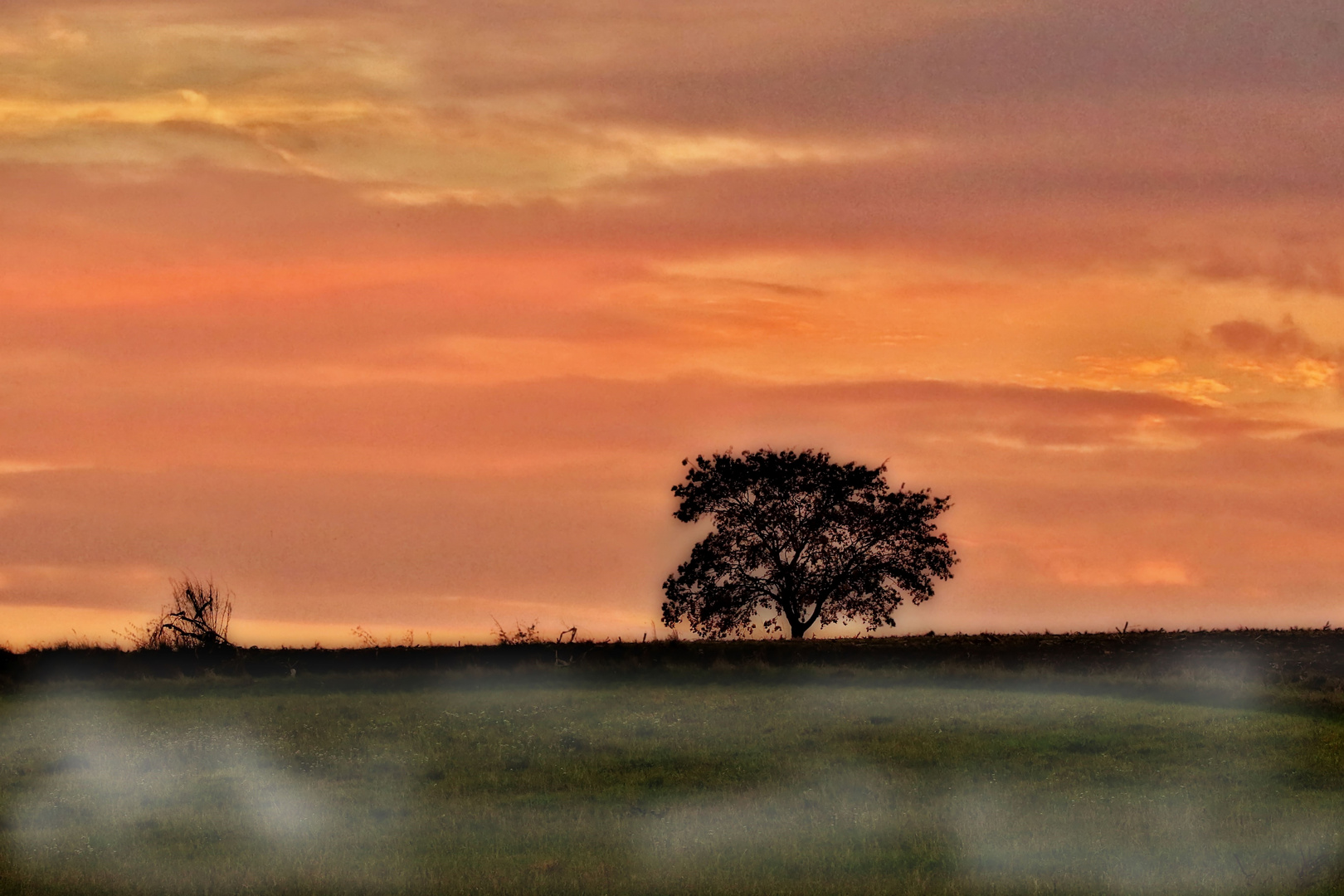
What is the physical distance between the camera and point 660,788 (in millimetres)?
38125

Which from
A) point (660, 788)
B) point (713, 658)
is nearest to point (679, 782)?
point (660, 788)

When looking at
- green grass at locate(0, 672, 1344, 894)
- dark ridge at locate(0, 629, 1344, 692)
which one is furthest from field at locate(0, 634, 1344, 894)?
dark ridge at locate(0, 629, 1344, 692)

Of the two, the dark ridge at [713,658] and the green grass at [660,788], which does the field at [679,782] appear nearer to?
the green grass at [660,788]

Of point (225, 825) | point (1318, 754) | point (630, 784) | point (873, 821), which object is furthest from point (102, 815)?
point (1318, 754)

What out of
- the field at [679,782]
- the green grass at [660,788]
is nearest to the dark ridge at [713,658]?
the field at [679,782]

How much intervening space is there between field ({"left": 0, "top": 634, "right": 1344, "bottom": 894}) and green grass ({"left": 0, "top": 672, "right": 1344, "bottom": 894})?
10 cm

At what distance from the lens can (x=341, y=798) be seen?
3788cm

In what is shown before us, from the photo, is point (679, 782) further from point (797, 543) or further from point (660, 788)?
point (797, 543)

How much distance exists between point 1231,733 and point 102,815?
26.3 metres

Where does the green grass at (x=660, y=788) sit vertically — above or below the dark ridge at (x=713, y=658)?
below

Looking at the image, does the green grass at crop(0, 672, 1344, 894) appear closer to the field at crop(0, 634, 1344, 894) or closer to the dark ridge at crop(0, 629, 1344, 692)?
the field at crop(0, 634, 1344, 894)

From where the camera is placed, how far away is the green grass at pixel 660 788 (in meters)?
29.1

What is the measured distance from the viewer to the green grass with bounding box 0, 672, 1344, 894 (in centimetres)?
2908

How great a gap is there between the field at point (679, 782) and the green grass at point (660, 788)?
102 mm
